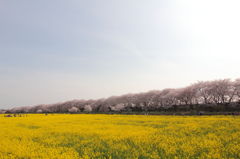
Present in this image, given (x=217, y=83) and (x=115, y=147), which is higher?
(x=217, y=83)

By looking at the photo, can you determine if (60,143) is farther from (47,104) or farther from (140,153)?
(47,104)

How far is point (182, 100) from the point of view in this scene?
235ft

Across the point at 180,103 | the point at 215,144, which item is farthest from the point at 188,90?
the point at 215,144

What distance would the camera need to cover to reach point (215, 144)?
8617mm

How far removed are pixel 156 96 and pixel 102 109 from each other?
36.0 meters

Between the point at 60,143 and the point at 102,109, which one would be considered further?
the point at 102,109

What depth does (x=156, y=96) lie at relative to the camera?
8200 cm

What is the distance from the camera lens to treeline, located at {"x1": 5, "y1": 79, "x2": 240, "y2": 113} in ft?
179

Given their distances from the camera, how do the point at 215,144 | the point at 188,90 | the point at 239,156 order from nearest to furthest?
the point at 239,156, the point at 215,144, the point at 188,90

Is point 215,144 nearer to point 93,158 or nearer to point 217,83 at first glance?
point 93,158

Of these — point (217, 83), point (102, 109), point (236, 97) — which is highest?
point (217, 83)

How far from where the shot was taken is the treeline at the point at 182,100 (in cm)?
5447

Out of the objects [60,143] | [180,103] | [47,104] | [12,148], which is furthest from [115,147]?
[47,104]

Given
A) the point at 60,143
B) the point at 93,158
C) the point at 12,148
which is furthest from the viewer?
the point at 60,143
